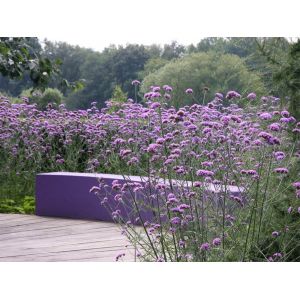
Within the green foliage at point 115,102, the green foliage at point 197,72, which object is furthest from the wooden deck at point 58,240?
the green foliage at point 197,72

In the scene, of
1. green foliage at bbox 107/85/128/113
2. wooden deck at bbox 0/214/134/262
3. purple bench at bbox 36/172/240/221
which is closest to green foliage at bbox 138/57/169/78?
green foliage at bbox 107/85/128/113

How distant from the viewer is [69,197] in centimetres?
576

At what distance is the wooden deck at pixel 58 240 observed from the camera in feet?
13.7

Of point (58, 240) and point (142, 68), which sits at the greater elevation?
point (142, 68)

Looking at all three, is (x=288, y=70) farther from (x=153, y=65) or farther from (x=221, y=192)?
(x=153, y=65)

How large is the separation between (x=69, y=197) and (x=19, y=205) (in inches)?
32.5

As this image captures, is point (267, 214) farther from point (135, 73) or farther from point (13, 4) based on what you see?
point (135, 73)

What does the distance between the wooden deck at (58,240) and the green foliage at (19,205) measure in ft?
0.97

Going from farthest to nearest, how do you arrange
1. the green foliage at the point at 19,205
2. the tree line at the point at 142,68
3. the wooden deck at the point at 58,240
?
the tree line at the point at 142,68 → the green foliage at the point at 19,205 → the wooden deck at the point at 58,240

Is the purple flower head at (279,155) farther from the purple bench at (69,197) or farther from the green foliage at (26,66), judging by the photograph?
the purple bench at (69,197)

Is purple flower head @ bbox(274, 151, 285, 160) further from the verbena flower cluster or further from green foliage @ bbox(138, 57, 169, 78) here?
green foliage @ bbox(138, 57, 169, 78)

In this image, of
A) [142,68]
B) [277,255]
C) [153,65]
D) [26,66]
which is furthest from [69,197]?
[142,68]
